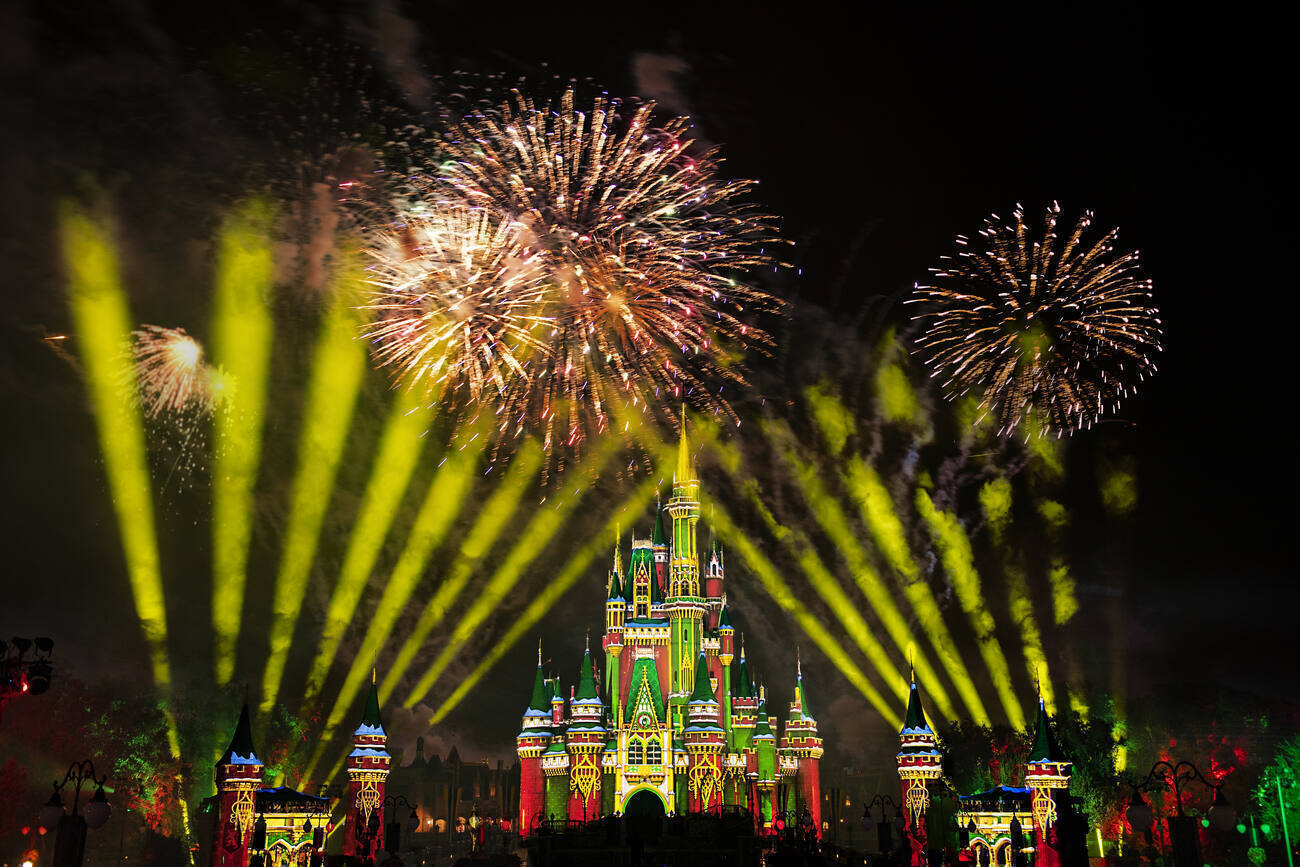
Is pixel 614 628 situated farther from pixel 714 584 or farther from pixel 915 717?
pixel 915 717

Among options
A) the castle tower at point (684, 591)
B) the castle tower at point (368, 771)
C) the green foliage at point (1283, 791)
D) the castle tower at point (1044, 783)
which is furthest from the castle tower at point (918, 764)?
the castle tower at point (368, 771)

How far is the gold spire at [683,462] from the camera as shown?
8406 centimetres

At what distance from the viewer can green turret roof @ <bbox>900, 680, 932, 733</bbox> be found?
181 feet

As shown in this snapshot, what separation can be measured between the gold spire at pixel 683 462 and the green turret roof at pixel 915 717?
31.5m

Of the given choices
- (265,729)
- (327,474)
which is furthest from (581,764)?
(327,474)

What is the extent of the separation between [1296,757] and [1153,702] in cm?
1147

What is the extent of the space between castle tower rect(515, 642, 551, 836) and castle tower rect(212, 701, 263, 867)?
35.0 m

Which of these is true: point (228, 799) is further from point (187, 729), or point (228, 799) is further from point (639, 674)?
point (639, 674)

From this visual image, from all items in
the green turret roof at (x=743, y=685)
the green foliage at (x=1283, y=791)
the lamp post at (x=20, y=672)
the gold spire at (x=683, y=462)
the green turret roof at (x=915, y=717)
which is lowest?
the green foliage at (x=1283, y=791)

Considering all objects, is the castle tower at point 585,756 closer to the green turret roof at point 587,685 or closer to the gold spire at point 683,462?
the green turret roof at point 587,685

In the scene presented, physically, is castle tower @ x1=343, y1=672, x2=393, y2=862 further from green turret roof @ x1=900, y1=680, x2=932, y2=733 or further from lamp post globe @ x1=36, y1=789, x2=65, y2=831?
lamp post globe @ x1=36, y1=789, x2=65, y2=831

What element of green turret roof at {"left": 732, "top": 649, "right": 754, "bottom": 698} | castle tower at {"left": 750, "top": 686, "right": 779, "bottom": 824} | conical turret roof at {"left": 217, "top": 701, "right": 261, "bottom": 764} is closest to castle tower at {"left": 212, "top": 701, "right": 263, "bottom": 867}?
conical turret roof at {"left": 217, "top": 701, "right": 261, "bottom": 764}

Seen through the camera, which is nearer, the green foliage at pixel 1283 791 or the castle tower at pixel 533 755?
the green foliage at pixel 1283 791

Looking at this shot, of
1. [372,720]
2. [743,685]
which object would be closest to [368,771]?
[372,720]
